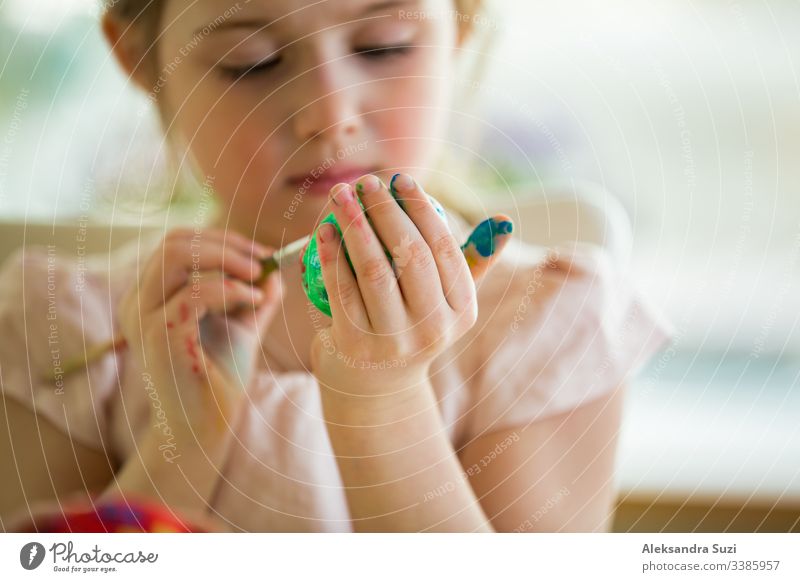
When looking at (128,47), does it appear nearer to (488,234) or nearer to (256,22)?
(256,22)

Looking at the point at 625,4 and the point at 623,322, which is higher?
the point at 625,4

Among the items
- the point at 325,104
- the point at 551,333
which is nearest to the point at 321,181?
the point at 325,104

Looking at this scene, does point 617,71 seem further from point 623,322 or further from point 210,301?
point 210,301

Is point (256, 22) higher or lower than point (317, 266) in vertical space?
higher

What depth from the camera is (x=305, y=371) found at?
465 millimetres

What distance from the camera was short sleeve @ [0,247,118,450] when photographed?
47 centimetres

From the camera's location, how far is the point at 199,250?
1.47 ft

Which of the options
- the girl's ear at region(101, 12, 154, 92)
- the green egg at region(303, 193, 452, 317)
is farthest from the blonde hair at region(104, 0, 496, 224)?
the green egg at region(303, 193, 452, 317)

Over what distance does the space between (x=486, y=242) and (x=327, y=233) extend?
0.25 ft

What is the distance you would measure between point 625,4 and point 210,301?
30 cm

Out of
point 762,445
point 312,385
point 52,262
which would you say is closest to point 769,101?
point 762,445

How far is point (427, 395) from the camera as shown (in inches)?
16.5

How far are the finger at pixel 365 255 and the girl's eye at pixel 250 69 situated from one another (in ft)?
0.36
